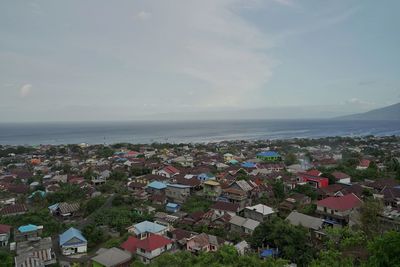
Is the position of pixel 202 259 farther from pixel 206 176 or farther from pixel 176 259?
pixel 206 176

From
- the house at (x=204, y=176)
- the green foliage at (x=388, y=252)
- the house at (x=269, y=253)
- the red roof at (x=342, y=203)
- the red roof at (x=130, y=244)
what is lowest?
the house at (x=269, y=253)

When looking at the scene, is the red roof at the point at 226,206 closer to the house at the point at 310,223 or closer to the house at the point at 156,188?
the house at the point at 310,223

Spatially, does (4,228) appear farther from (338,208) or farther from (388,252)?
(338,208)

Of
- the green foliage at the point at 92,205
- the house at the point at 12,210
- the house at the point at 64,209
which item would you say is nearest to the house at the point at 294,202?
the green foliage at the point at 92,205

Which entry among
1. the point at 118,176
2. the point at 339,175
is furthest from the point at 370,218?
the point at 118,176

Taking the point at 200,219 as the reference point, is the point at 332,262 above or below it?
above

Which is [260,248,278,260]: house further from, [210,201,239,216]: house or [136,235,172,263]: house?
[210,201,239,216]: house
